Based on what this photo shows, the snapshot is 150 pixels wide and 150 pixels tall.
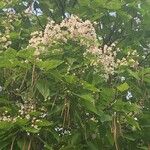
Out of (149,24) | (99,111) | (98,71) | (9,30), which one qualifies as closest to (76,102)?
(99,111)

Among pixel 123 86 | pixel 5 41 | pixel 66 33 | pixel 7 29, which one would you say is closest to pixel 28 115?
pixel 123 86

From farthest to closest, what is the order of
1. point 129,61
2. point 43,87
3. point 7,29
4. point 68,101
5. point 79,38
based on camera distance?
point 7,29, point 129,61, point 79,38, point 68,101, point 43,87

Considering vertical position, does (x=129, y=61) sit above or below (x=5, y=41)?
below

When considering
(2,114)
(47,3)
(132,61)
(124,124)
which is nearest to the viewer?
(2,114)

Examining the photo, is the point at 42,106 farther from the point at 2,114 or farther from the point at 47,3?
the point at 47,3

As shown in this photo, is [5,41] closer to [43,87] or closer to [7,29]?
[7,29]

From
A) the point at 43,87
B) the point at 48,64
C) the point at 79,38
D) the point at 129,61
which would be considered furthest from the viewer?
the point at 129,61

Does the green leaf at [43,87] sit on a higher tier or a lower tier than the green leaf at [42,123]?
higher

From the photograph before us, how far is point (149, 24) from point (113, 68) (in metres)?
1.76

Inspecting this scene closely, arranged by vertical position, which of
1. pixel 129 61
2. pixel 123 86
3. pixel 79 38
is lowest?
pixel 123 86

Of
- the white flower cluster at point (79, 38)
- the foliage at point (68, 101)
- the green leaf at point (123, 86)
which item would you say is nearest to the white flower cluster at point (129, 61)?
the foliage at point (68, 101)

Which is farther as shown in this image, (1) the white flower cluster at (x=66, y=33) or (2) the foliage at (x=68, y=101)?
(1) the white flower cluster at (x=66, y=33)

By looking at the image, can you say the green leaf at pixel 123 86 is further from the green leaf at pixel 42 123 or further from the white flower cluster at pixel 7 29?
the white flower cluster at pixel 7 29

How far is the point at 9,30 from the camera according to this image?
605cm
